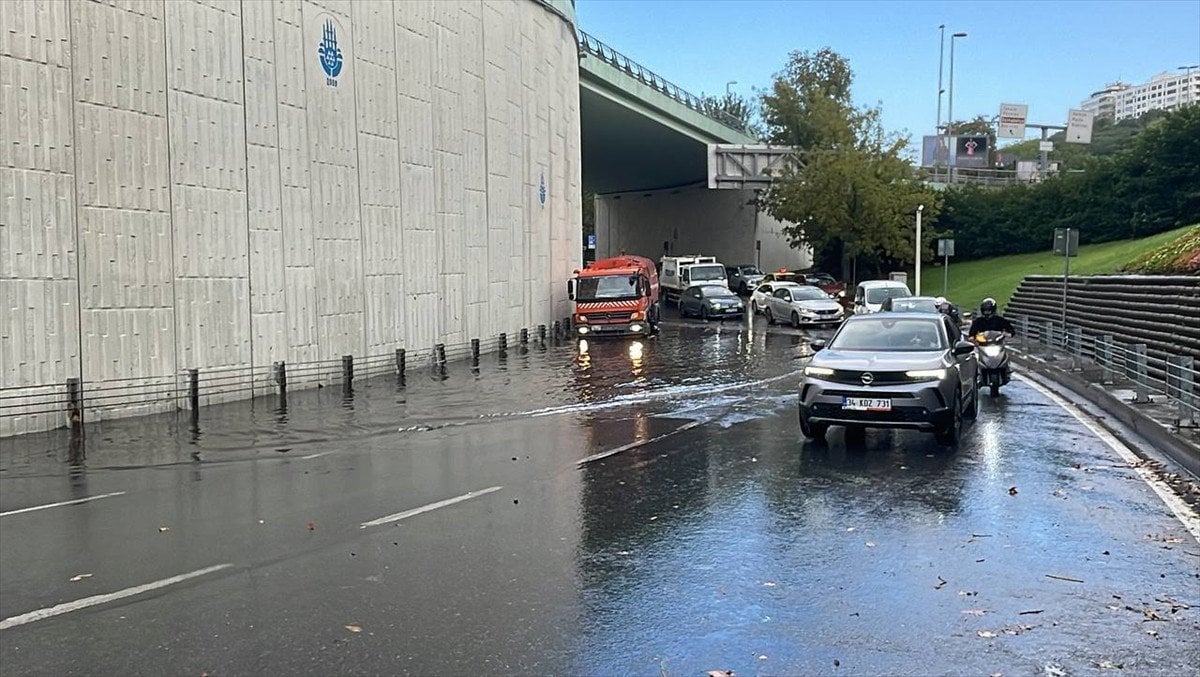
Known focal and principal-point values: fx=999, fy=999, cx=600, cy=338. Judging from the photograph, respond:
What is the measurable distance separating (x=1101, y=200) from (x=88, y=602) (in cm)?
5387

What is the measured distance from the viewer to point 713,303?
135 ft

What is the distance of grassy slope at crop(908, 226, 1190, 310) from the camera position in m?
37.9

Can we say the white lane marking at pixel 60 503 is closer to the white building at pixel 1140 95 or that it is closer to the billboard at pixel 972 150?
the billboard at pixel 972 150

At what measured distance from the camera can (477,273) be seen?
85.8ft

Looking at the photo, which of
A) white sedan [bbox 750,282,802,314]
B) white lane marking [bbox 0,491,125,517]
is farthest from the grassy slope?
→ white lane marking [bbox 0,491,125,517]

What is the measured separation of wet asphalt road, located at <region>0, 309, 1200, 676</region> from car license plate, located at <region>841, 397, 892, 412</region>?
1.72 feet

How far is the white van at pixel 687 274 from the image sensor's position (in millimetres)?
48406

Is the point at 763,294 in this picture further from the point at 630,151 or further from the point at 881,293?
the point at 630,151

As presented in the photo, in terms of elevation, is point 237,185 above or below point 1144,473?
above

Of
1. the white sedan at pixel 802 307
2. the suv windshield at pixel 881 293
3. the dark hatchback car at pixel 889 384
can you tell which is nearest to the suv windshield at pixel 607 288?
the white sedan at pixel 802 307

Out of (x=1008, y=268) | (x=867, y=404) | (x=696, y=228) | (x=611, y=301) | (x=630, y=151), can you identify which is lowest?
(x=867, y=404)

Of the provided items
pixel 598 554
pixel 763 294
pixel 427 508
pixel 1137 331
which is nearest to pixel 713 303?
pixel 763 294

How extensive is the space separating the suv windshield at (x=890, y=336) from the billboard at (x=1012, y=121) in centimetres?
6440

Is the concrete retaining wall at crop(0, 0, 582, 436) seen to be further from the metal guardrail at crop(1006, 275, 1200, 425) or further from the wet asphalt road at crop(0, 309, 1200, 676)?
the metal guardrail at crop(1006, 275, 1200, 425)
